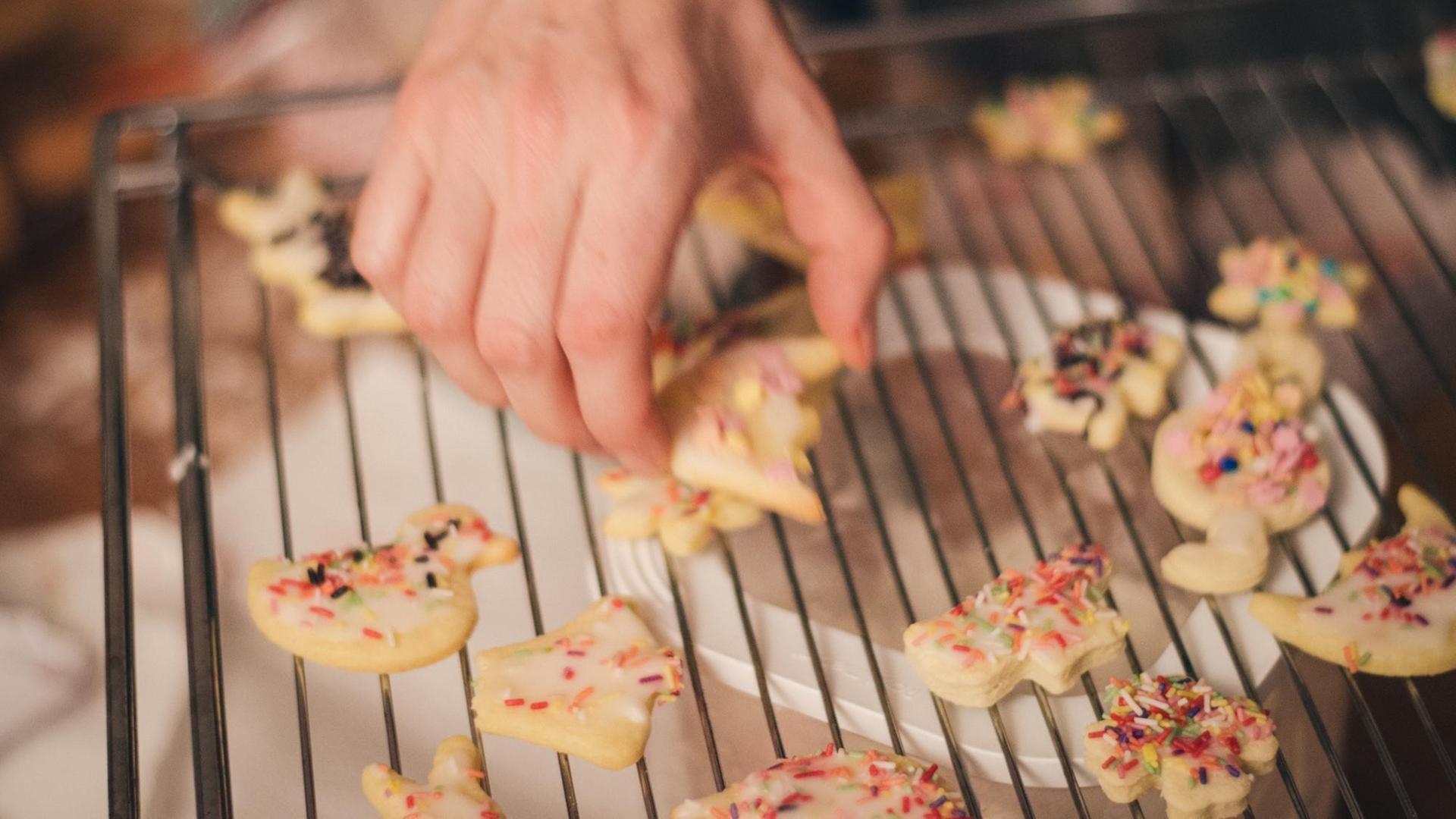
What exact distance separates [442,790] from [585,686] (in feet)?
0.38

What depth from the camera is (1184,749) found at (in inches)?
31.4

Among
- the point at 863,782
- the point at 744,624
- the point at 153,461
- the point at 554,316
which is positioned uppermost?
the point at 153,461

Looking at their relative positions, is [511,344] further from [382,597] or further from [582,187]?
[382,597]

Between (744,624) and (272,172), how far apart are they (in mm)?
1257

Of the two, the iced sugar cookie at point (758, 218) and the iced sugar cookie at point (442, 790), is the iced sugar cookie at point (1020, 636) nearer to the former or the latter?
the iced sugar cookie at point (442, 790)

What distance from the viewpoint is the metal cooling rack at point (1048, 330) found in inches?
32.9

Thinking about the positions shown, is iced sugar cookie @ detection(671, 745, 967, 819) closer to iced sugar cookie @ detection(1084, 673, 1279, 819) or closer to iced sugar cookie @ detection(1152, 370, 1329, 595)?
iced sugar cookie @ detection(1084, 673, 1279, 819)

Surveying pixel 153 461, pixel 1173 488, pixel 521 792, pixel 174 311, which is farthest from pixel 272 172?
pixel 1173 488

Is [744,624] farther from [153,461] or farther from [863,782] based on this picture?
[153,461]

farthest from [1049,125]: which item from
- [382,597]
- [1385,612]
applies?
[382,597]

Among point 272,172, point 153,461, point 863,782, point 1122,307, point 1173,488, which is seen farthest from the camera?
point 272,172

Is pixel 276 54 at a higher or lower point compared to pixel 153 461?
higher

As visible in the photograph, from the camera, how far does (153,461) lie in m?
1.59

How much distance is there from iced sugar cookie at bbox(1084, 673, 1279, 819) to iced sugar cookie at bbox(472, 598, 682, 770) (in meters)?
0.30
